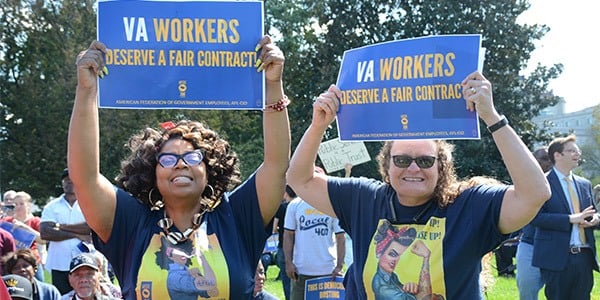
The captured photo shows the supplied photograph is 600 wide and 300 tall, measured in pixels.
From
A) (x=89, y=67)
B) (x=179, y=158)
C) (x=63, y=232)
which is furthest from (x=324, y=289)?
(x=89, y=67)

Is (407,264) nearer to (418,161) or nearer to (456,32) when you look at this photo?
(418,161)

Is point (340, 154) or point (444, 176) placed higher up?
point (340, 154)

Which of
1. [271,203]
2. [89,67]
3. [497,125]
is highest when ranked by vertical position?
[89,67]

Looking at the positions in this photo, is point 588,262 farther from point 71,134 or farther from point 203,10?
point 71,134

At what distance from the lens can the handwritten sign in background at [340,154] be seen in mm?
8844

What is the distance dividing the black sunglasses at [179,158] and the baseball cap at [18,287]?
316 centimetres

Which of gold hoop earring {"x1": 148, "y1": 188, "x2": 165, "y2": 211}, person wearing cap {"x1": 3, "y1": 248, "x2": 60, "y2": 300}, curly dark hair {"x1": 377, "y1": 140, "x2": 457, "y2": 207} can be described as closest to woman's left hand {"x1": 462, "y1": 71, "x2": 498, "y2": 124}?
curly dark hair {"x1": 377, "y1": 140, "x2": 457, "y2": 207}

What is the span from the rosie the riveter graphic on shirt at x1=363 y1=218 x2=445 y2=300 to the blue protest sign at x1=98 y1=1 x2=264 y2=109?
0.90m

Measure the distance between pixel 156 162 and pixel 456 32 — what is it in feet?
80.7

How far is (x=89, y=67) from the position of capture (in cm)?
316

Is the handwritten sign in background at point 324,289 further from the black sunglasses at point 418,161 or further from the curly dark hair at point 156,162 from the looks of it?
the curly dark hair at point 156,162

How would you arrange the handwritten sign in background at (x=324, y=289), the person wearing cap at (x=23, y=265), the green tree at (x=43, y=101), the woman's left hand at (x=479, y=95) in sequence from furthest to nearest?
the green tree at (x=43, y=101), the handwritten sign in background at (x=324, y=289), the person wearing cap at (x=23, y=265), the woman's left hand at (x=479, y=95)

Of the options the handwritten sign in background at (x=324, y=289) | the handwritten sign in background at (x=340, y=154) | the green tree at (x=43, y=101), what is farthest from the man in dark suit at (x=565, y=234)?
the green tree at (x=43, y=101)

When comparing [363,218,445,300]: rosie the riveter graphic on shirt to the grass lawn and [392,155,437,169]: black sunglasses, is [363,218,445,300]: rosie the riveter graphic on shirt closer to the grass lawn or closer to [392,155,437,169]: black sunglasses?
[392,155,437,169]: black sunglasses
